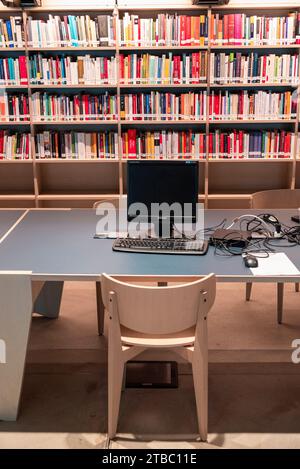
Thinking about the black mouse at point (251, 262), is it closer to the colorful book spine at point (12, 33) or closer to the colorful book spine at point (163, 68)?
the colorful book spine at point (163, 68)

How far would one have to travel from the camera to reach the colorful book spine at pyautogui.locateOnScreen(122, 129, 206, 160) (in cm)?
447

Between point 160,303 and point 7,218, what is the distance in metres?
1.46

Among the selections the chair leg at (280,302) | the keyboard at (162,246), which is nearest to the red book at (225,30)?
the chair leg at (280,302)

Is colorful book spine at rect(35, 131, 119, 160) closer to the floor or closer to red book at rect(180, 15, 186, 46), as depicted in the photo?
red book at rect(180, 15, 186, 46)

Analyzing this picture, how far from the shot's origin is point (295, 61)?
4.25 meters

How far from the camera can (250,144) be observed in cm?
447

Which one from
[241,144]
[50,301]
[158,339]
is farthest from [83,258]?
[241,144]

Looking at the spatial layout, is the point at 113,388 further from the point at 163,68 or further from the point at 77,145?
the point at 163,68

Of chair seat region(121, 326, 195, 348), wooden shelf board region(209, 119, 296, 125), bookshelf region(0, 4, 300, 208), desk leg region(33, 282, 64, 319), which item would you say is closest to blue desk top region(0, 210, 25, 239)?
desk leg region(33, 282, 64, 319)

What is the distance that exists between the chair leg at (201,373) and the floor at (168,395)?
0.33 ft

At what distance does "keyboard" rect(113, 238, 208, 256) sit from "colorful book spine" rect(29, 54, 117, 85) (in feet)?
7.85

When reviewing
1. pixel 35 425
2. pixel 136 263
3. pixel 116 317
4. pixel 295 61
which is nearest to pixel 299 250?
pixel 136 263

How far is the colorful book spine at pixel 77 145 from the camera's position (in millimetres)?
4496
